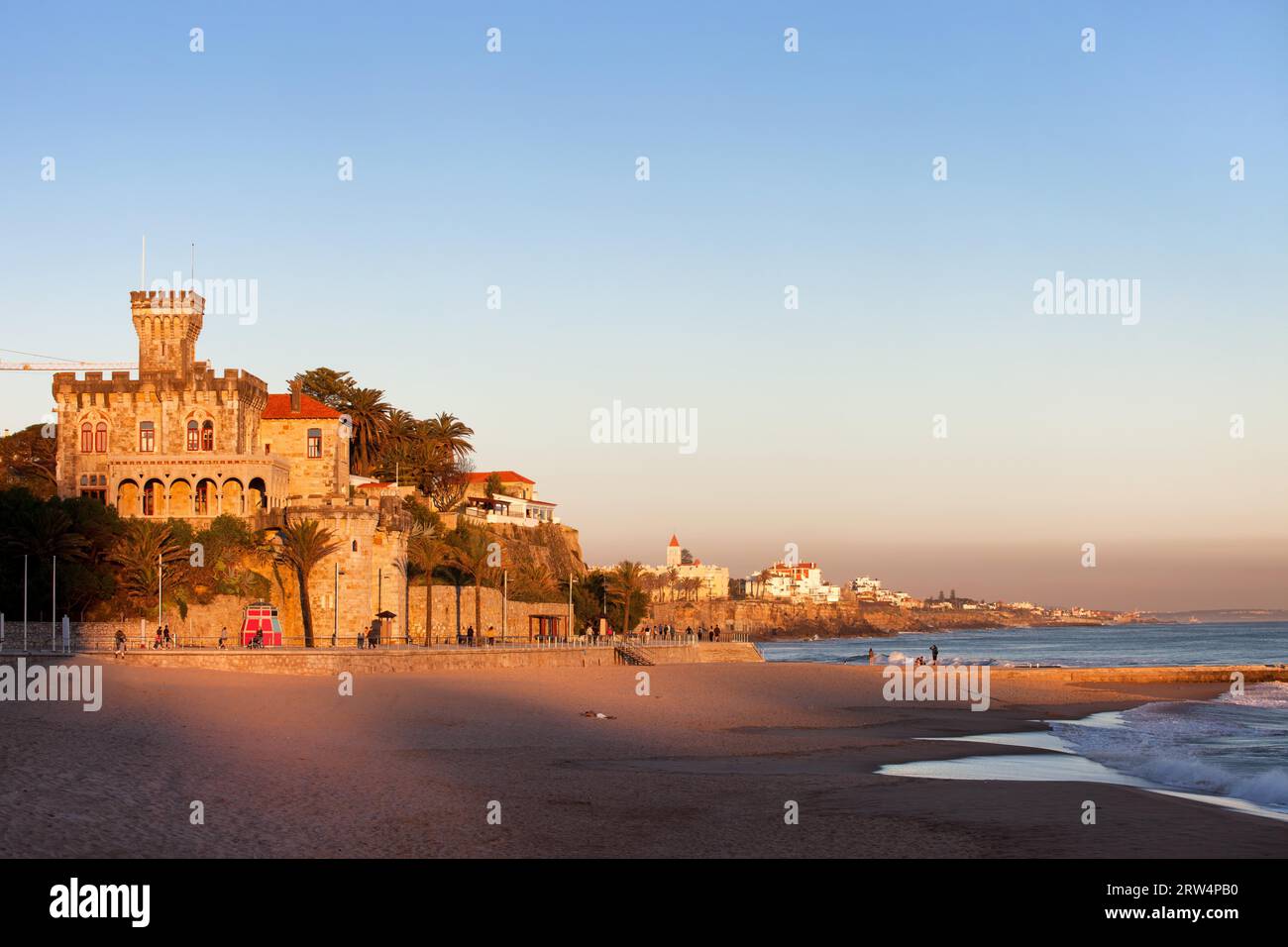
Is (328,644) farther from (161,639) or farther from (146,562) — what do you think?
(161,639)

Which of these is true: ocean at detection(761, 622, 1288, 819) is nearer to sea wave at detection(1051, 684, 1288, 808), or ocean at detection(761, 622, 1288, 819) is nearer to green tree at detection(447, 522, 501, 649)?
sea wave at detection(1051, 684, 1288, 808)

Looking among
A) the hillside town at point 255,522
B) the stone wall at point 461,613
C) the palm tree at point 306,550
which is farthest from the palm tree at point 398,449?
the palm tree at point 306,550

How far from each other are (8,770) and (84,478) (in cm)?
4654

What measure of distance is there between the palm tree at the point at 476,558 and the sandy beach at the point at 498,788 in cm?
2578

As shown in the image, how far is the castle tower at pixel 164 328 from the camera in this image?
62.1 metres

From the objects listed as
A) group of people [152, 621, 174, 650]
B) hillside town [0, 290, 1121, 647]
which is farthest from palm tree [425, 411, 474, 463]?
group of people [152, 621, 174, 650]

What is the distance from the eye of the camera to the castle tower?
62062 millimetres

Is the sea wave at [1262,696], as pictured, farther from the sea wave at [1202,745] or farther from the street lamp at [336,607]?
the street lamp at [336,607]

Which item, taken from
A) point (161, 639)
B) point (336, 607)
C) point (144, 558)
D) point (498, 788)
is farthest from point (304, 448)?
point (498, 788)

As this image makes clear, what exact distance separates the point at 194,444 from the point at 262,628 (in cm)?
1714

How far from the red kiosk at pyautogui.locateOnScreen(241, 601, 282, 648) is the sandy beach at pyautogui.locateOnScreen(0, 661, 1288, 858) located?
1051cm

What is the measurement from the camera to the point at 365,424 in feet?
246
